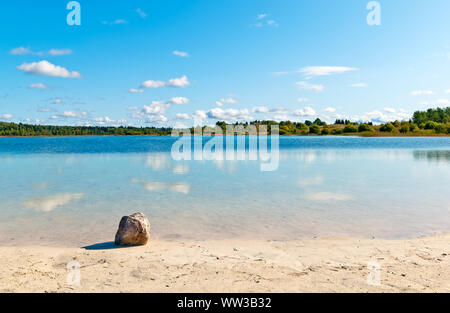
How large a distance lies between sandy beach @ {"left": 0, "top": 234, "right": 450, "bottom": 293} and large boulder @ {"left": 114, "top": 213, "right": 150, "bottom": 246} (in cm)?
38

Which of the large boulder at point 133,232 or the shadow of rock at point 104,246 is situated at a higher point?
the large boulder at point 133,232

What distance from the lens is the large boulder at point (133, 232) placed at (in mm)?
8969

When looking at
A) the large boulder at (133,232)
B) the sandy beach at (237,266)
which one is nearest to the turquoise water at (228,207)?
the large boulder at (133,232)

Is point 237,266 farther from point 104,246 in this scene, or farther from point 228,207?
point 228,207

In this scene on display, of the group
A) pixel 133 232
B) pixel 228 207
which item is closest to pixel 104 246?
pixel 133 232

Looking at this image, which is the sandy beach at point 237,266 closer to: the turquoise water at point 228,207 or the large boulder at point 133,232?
the large boulder at point 133,232

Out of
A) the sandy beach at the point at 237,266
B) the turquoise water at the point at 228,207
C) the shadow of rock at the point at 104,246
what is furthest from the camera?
the turquoise water at the point at 228,207

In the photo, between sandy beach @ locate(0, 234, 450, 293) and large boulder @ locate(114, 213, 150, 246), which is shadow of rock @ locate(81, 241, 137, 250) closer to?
sandy beach @ locate(0, 234, 450, 293)

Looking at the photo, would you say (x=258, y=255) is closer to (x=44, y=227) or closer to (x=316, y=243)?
(x=316, y=243)

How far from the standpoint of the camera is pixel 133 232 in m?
8.95

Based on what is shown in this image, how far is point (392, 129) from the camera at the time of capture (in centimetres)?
17750

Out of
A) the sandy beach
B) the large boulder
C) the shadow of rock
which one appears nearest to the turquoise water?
the shadow of rock

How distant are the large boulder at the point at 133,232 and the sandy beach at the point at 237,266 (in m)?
0.38

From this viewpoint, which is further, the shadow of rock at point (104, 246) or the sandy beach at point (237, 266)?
the shadow of rock at point (104, 246)
